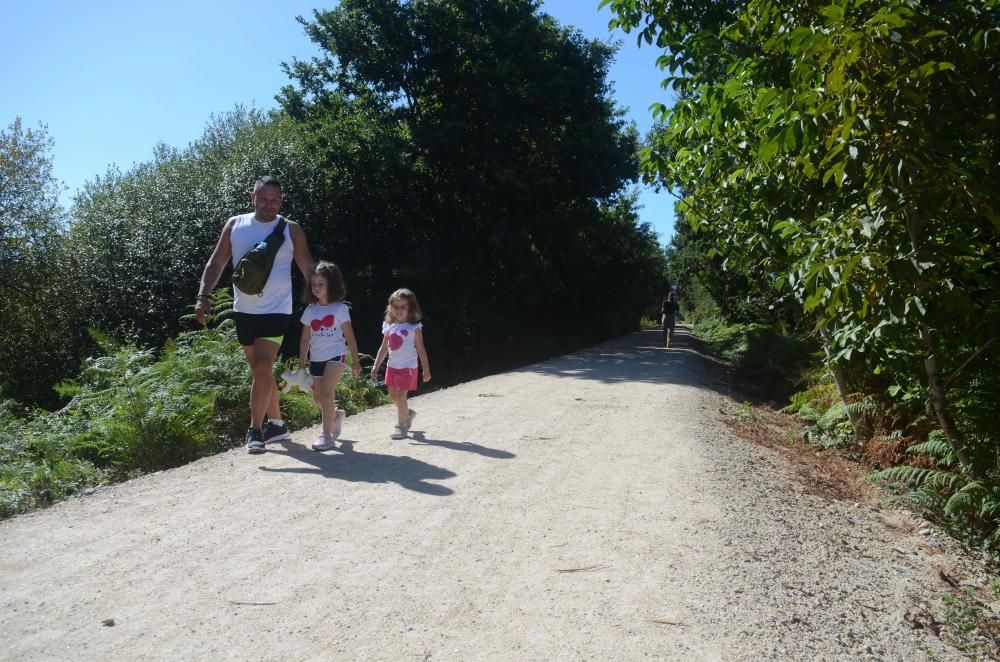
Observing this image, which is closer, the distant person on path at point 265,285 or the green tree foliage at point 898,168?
the green tree foliage at point 898,168

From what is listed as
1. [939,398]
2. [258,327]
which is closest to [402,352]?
[258,327]

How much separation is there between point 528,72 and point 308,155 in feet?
26.9

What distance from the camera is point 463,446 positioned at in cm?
605

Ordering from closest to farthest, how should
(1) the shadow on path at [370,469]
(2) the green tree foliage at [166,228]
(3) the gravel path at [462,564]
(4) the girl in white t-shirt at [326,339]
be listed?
(3) the gravel path at [462,564] → (1) the shadow on path at [370,469] → (4) the girl in white t-shirt at [326,339] → (2) the green tree foliage at [166,228]

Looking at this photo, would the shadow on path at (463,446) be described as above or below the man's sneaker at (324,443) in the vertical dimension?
below

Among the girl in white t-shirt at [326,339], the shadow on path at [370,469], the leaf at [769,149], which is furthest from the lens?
the girl in white t-shirt at [326,339]

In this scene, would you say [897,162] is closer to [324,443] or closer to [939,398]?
[939,398]

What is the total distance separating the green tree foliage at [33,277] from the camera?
2550 centimetres

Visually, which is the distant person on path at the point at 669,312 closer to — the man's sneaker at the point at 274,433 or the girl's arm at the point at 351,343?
the girl's arm at the point at 351,343

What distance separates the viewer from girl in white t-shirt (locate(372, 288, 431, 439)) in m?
6.49

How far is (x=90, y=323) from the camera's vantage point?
24828mm

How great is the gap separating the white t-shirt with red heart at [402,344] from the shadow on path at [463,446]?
0.68 meters

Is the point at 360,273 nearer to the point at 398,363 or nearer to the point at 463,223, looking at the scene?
the point at 463,223

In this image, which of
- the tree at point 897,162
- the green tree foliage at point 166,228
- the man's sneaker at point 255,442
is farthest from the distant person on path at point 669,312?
the man's sneaker at point 255,442
